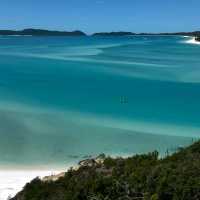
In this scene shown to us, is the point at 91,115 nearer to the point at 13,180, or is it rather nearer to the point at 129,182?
the point at 13,180

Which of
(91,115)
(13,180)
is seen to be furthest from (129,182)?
(91,115)

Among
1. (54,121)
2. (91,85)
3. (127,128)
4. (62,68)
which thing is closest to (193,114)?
(127,128)

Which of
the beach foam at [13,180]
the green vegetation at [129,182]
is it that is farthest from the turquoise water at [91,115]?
the green vegetation at [129,182]

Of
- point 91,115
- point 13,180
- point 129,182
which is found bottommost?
point 129,182

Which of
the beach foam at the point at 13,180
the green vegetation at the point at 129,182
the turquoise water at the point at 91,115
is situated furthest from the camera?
the turquoise water at the point at 91,115

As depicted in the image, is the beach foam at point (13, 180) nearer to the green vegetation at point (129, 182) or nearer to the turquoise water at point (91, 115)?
the turquoise water at point (91, 115)

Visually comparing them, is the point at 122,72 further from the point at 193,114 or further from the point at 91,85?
the point at 193,114

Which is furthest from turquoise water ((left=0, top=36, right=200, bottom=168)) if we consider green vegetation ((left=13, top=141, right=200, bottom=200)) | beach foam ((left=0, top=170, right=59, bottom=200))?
green vegetation ((left=13, top=141, right=200, bottom=200))
